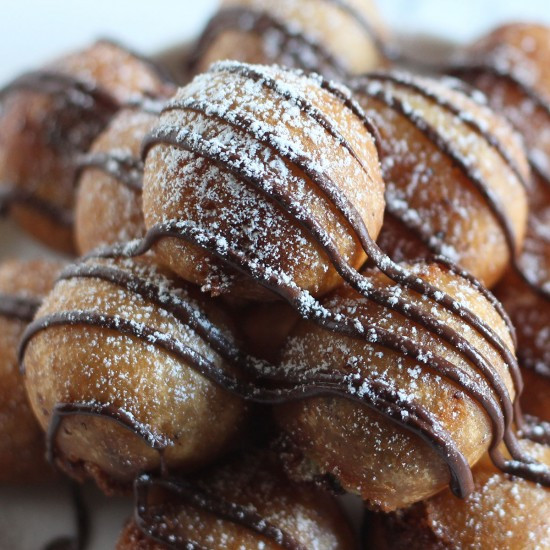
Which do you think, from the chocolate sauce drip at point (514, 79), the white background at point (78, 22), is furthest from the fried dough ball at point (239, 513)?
the white background at point (78, 22)

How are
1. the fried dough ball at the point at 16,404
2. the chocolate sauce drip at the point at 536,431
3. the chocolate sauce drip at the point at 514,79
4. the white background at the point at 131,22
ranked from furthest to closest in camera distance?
the white background at the point at 131,22
the chocolate sauce drip at the point at 514,79
the fried dough ball at the point at 16,404
the chocolate sauce drip at the point at 536,431

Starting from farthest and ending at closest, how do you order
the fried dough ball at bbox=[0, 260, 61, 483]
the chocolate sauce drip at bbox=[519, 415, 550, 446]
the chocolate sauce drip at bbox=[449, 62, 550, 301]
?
the chocolate sauce drip at bbox=[449, 62, 550, 301] < the fried dough ball at bbox=[0, 260, 61, 483] < the chocolate sauce drip at bbox=[519, 415, 550, 446]

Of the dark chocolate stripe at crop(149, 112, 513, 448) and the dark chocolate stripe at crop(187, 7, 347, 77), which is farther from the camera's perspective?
the dark chocolate stripe at crop(187, 7, 347, 77)

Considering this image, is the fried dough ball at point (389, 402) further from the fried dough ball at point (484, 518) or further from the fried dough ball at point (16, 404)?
the fried dough ball at point (16, 404)

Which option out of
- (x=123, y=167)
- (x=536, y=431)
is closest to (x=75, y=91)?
(x=123, y=167)

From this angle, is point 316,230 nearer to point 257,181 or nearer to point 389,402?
point 257,181

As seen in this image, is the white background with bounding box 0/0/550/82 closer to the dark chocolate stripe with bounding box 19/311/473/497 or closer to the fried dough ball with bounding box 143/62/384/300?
the fried dough ball with bounding box 143/62/384/300

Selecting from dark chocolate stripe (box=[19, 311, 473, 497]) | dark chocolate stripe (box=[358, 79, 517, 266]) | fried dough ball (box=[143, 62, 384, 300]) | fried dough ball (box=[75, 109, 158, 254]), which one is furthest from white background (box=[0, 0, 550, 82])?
dark chocolate stripe (box=[19, 311, 473, 497])
